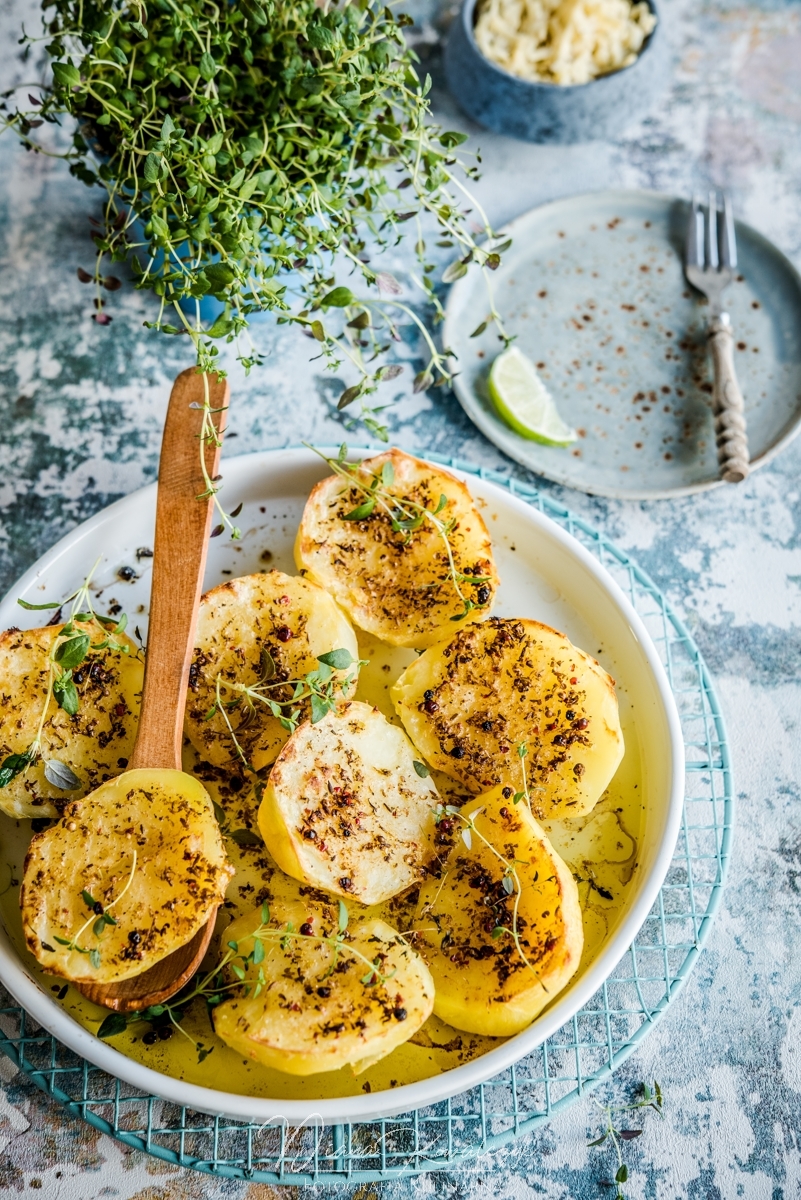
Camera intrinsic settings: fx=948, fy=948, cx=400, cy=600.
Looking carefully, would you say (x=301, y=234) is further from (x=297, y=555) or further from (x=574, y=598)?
(x=574, y=598)

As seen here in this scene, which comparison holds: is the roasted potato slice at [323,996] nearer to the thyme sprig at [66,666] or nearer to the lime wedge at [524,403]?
the thyme sprig at [66,666]

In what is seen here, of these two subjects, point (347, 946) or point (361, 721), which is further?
point (361, 721)

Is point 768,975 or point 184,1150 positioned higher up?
point 768,975

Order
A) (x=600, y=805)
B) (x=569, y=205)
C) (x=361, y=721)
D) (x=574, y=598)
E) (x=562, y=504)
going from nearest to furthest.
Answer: (x=361, y=721) < (x=600, y=805) < (x=574, y=598) < (x=562, y=504) < (x=569, y=205)

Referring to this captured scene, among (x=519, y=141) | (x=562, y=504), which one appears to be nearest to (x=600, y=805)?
(x=562, y=504)

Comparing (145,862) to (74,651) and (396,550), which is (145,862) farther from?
(396,550)

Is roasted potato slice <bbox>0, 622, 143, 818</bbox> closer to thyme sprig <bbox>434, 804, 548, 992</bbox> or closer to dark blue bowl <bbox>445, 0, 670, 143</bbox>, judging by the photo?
thyme sprig <bbox>434, 804, 548, 992</bbox>

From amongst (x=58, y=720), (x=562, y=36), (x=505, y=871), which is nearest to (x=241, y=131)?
(x=562, y=36)
